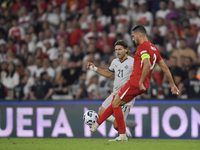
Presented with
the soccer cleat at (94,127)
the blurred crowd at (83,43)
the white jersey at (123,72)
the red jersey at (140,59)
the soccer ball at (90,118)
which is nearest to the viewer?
the red jersey at (140,59)

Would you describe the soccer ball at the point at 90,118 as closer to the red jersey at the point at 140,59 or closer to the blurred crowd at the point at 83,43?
the red jersey at the point at 140,59

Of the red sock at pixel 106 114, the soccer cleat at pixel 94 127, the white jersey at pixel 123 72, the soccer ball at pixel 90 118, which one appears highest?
the white jersey at pixel 123 72

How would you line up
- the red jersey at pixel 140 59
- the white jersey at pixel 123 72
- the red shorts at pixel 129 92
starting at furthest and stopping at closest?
the white jersey at pixel 123 72
the red shorts at pixel 129 92
the red jersey at pixel 140 59

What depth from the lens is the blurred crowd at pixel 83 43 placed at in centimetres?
1005

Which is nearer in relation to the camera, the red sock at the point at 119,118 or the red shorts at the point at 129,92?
the red shorts at the point at 129,92

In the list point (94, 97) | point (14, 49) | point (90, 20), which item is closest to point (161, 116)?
point (94, 97)

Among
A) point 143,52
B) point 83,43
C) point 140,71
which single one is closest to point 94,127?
point 140,71

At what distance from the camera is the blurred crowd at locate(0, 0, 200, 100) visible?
33.0 feet

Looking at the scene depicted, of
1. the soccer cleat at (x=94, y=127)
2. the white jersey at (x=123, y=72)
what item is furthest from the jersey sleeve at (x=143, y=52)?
the soccer cleat at (x=94, y=127)

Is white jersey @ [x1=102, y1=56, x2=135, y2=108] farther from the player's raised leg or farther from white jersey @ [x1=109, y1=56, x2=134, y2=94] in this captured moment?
the player's raised leg

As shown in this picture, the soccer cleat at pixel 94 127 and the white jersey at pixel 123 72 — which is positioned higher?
the white jersey at pixel 123 72

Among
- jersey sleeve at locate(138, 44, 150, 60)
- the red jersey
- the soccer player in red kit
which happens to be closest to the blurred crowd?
the soccer player in red kit

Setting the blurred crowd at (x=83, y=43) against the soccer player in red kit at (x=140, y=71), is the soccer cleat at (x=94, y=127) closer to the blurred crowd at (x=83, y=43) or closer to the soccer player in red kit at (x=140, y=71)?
the soccer player in red kit at (x=140, y=71)

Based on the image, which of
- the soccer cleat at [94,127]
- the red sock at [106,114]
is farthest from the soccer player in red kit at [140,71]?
the soccer cleat at [94,127]
